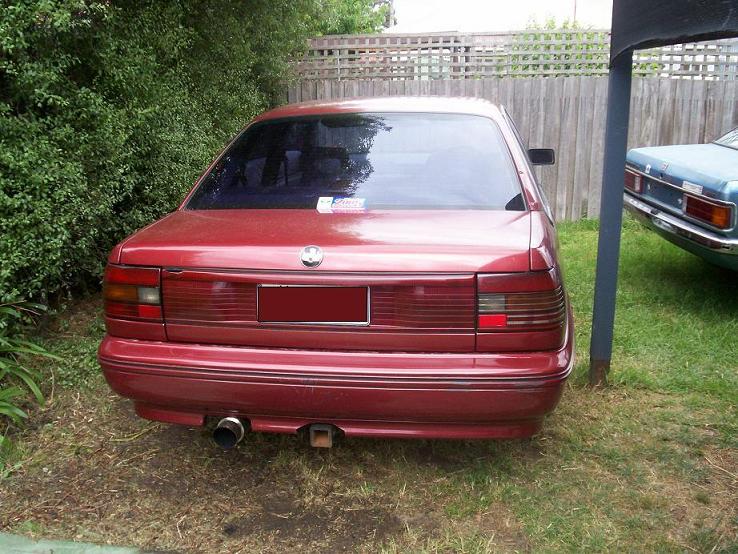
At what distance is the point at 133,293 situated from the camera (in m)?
2.58

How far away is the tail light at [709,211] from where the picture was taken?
14.4 feet

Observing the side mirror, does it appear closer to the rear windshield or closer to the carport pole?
the carport pole

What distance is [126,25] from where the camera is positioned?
13.5 ft

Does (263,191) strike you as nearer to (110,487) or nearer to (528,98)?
(110,487)

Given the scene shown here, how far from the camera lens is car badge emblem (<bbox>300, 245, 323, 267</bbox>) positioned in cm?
239

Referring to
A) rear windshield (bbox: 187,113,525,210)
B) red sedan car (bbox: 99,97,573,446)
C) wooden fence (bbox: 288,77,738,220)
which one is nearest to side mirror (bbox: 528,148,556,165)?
rear windshield (bbox: 187,113,525,210)

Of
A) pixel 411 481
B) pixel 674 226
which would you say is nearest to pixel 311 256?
pixel 411 481

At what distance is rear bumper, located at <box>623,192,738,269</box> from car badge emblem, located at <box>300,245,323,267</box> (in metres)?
3.20

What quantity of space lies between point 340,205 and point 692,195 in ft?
9.99

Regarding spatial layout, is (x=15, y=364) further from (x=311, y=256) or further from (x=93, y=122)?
(x=311, y=256)

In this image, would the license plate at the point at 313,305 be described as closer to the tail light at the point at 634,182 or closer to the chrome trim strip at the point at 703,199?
the chrome trim strip at the point at 703,199

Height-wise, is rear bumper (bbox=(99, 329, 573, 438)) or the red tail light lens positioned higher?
the red tail light lens

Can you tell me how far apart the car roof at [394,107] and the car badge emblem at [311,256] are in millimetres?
1270

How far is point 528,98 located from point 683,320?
4.10m
